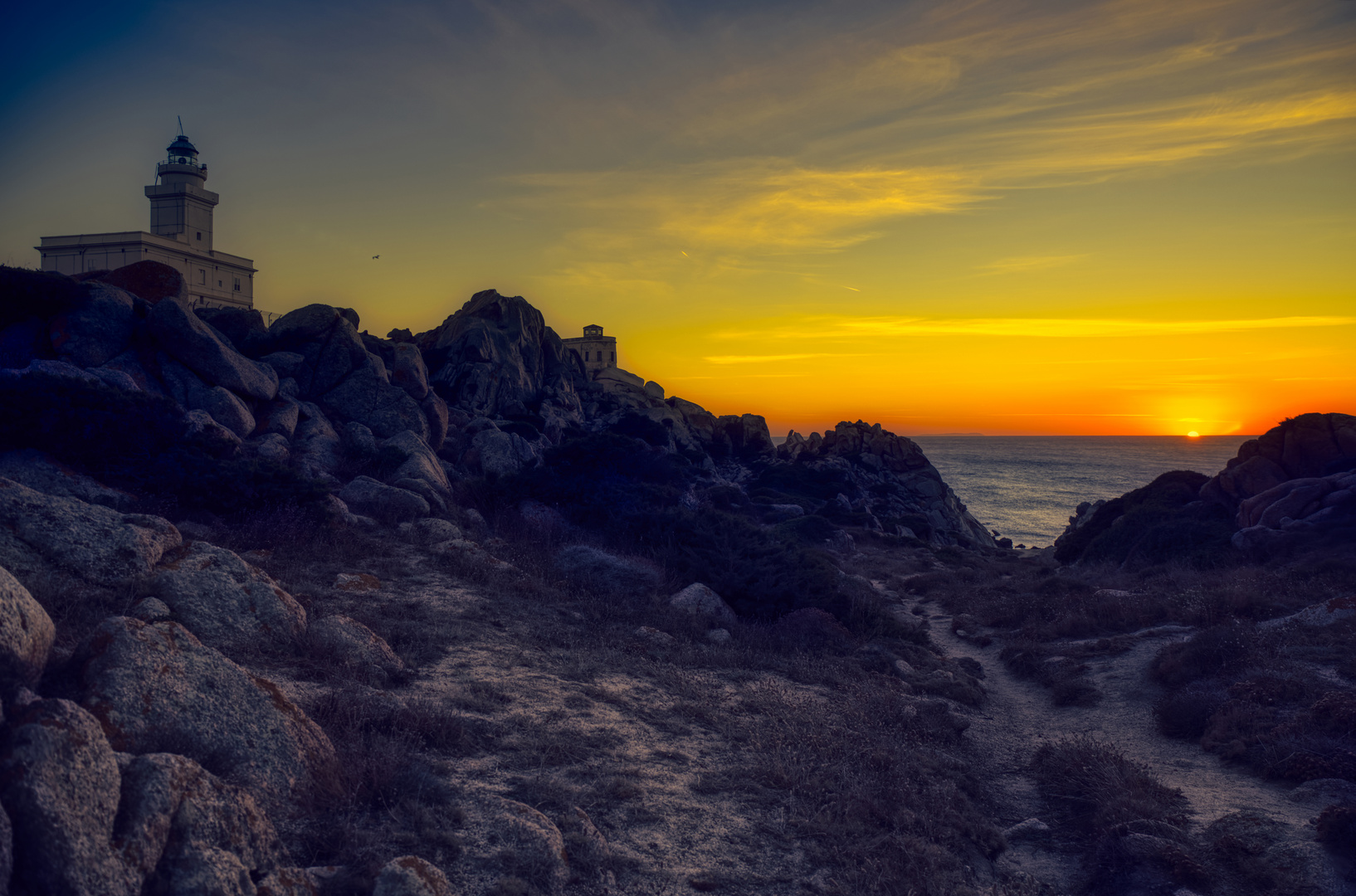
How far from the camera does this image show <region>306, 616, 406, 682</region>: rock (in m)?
8.47

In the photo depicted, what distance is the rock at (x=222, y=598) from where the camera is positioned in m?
8.12

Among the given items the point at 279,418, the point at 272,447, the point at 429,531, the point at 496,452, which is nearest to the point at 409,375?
the point at 496,452

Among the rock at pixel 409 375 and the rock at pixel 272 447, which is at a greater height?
the rock at pixel 409 375

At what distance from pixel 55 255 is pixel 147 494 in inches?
2398

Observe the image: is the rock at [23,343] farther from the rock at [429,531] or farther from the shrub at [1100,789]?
the shrub at [1100,789]

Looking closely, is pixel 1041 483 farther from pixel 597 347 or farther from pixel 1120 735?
pixel 1120 735

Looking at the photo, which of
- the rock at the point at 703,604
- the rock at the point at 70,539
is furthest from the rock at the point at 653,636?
the rock at the point at 70,539

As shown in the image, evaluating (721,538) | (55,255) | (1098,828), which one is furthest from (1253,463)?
(55,255)

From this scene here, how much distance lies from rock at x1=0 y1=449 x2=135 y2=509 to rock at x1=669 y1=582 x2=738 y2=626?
10473mm

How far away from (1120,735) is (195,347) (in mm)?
26412

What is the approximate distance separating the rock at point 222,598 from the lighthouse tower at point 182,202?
67.0 metres

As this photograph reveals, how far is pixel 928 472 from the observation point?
204ft

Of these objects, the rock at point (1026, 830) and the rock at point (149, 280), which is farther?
the rock at point (149, 280)

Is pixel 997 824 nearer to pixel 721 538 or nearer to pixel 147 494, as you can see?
pixel 721 538
